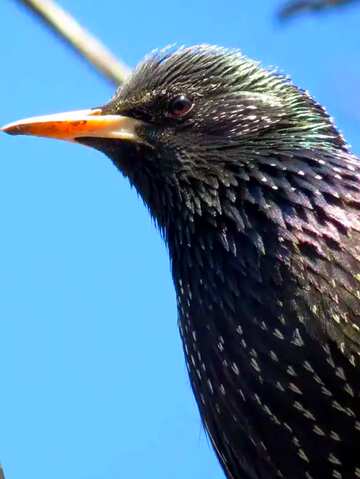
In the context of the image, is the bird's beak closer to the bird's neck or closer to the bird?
the bird

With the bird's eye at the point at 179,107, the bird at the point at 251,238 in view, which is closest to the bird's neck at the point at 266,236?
the bird at the point at 251,238

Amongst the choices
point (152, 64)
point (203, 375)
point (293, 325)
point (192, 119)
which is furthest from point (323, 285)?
point (152, 64)

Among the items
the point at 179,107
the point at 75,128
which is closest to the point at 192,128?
the point at 179,107

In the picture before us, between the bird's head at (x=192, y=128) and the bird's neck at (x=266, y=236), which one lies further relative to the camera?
the bird's head at (x=192, y=128)

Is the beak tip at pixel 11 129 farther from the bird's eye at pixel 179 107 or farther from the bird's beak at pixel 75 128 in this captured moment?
the bird's eye at pixel 179 107

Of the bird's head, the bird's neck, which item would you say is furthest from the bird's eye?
the bird's neck

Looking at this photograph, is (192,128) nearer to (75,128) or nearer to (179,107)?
(179,107)

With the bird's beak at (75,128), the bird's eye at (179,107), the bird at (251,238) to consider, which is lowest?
the bird at (251,238)
